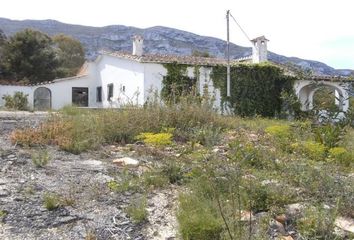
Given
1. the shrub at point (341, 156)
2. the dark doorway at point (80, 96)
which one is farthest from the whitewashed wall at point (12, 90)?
the shrub at point (341, 156)

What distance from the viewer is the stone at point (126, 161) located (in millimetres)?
6617

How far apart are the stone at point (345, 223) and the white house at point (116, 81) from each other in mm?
16906

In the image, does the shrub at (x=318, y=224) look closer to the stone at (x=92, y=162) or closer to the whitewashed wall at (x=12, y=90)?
A: the stone at (x=92, y=162)

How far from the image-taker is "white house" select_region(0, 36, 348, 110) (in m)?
22.4

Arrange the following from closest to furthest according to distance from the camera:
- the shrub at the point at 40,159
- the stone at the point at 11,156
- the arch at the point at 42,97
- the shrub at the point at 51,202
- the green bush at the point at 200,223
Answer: the green bush at the point at 200,223 → the shrub at the point at 51,202 → the shrub at the point at 40,159 → the stone at the point at 11,156 → the arch at the point at 42,97

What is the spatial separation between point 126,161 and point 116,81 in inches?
771

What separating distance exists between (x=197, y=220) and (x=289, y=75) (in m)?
20.3

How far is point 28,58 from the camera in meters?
37.7

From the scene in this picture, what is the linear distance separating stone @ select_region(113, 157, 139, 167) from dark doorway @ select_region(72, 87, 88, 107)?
22.5 meters

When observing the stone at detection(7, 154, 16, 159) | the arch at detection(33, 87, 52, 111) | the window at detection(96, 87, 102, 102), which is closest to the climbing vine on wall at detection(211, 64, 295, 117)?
the window at detection(96, 87, 102, 102)

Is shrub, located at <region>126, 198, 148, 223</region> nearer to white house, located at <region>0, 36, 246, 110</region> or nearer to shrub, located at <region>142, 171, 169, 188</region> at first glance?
shrub, located at <region>142, 171, 169, 188</region>

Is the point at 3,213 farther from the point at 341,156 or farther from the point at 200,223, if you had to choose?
the point at 341,156

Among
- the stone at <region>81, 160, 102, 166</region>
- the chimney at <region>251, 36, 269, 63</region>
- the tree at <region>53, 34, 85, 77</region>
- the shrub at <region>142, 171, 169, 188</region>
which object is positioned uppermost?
the tree at <region>53, 34, 85, 77</region>

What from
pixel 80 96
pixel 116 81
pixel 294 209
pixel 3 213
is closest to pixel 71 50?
pixel 80 96
